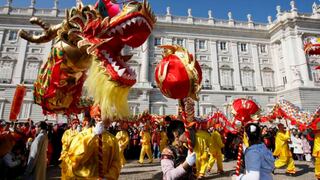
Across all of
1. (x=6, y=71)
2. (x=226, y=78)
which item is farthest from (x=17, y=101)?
(x=226, y=78)

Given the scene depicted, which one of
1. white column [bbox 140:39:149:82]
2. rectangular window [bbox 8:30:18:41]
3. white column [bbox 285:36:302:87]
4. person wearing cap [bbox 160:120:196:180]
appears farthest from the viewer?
white column [bbox 140:39:149:82]

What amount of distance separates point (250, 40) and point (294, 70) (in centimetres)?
730

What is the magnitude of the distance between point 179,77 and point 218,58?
97.6ft

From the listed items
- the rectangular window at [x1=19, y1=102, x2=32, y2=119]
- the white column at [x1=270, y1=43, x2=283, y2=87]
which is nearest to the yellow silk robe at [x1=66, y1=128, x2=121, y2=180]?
the rectangular window at [x1=19, y1=102, x2=32, y2=119]

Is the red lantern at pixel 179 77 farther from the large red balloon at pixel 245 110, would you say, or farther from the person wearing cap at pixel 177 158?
the large red balloon at pixel 245 110

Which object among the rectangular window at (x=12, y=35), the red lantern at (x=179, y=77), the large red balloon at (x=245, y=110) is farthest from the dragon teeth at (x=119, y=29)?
the rectangular window at (x=12, y=35)

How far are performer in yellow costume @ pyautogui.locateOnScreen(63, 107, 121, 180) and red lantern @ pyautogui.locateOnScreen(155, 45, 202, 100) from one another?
90cm

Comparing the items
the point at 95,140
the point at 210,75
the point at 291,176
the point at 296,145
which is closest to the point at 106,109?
the point at 95,140

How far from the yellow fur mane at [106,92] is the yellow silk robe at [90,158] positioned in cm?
53

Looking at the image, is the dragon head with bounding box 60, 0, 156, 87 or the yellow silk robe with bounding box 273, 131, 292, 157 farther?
the yellow silk robe with bounding box 273, 131, 292, 157

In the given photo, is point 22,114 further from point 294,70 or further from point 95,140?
point 294,70

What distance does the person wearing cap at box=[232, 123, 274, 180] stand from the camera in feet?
7.88

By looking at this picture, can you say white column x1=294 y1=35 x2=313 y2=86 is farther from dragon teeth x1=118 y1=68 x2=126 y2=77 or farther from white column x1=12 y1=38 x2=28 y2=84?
white column x1=12 y1=38 x2=28 y2=84

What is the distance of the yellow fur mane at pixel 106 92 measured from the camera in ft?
7.23
